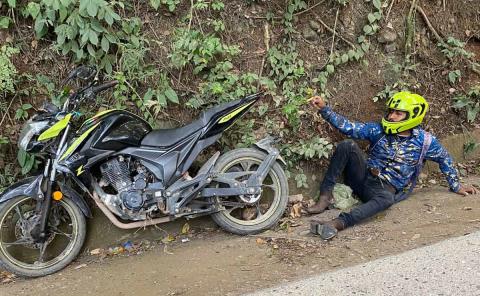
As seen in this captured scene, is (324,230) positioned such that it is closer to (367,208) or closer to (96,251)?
(367,208)

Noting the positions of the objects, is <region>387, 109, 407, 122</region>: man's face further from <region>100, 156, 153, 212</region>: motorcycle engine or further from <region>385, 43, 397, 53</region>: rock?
<region>100, 156, 153, 212</region>: motorcycle engine

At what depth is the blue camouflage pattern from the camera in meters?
5.00

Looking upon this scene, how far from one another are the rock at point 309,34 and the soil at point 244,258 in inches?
78.9

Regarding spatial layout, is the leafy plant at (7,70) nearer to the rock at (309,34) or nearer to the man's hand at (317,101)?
the man's hand at (317,101)

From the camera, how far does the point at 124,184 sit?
4.23 meters

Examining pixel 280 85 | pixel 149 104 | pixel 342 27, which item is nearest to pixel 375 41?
pixel 342 27

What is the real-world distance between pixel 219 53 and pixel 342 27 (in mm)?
1589

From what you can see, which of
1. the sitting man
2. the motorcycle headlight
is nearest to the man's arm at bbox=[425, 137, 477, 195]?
the sitting man

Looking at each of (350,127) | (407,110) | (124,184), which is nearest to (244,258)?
(124,184)

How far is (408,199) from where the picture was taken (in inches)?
206

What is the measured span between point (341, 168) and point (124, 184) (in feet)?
7.27

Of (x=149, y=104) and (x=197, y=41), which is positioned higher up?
(x=197, y=41)

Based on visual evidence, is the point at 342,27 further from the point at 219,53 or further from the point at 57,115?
A: the point at 57,115

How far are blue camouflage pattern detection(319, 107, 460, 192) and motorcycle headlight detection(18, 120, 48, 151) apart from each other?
259cm
